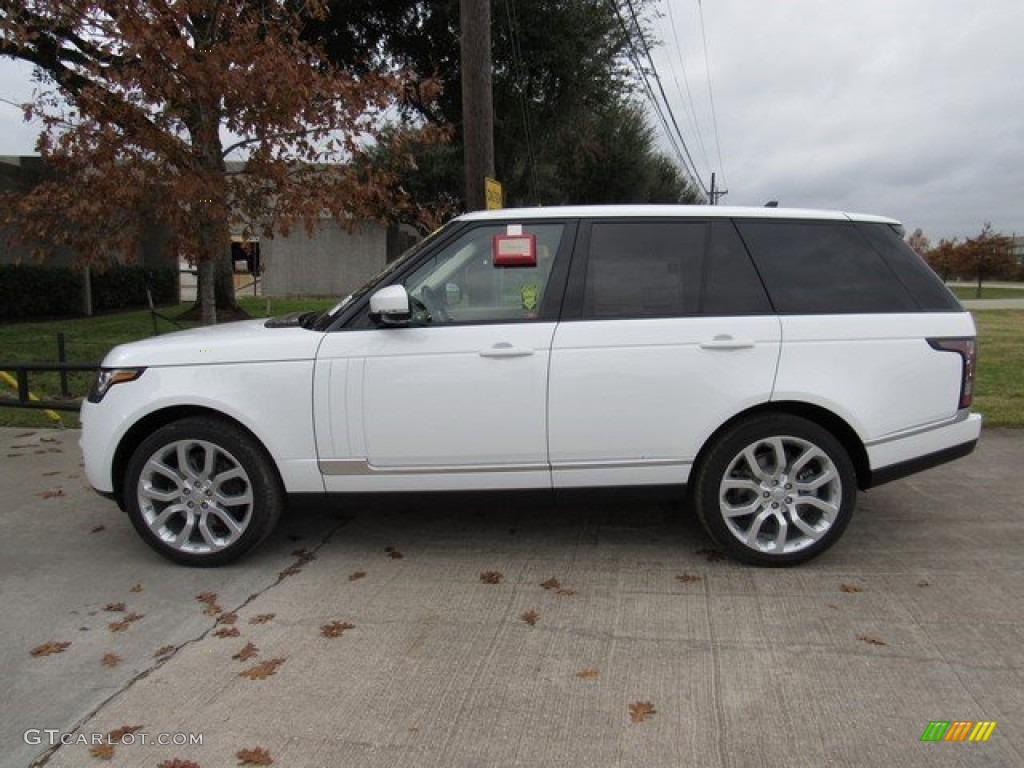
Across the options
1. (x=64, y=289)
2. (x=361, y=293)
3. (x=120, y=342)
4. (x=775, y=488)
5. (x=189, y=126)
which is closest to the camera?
(x=775, y=488)

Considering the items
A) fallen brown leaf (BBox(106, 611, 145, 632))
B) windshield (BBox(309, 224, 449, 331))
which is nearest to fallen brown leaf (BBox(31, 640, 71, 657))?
fallen brown leaf (BBox(106, 611, 145, 632))

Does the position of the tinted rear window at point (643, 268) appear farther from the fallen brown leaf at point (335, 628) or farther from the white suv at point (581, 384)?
the fallen brown leaf at point (335, 628)

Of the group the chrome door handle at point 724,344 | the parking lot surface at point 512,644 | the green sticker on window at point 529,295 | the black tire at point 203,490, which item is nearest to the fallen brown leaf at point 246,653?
the parking lot surface at point 512,644

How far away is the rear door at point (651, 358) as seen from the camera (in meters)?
4.14

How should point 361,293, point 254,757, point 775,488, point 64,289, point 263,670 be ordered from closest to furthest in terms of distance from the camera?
point 254,757, point 263,670, point 775,488, point 361,293, point 64,289

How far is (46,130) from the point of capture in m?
6.62

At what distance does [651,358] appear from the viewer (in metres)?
4.14

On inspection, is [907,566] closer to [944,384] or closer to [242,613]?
[944,384]

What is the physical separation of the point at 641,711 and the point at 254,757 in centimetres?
136

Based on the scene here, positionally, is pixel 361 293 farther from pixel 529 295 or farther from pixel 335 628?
pixel 335 628

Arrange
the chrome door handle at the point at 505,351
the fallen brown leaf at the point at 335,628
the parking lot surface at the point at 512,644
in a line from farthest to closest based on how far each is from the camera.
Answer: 1. the chrome door handle at the point at 505,351
2. the fallen brown leaf at the point at 335,628
3. the parking lot surface at the point at 512,644

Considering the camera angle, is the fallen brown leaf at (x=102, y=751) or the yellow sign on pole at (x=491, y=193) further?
the yellow sign on pole at (x=491, y=193)

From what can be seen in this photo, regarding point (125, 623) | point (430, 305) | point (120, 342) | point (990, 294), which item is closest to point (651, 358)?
point (430, 305)

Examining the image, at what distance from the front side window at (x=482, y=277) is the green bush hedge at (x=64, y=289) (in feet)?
37.7
